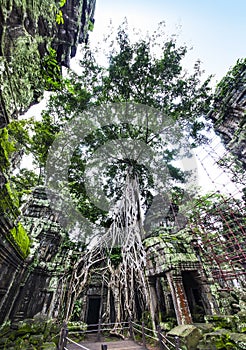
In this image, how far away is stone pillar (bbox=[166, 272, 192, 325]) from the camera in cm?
461

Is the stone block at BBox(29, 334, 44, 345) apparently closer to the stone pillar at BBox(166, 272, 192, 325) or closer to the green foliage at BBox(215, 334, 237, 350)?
the stone pillar at BBox(166, 272, 192, 325)

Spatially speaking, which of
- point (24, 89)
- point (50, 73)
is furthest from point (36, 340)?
point (50, 73)

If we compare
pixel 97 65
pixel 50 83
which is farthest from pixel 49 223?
pixel 97 65

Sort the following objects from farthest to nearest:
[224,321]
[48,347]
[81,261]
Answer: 1. [81,261]
2. [224,321]
3. [48,347]

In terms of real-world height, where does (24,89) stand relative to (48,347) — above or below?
above

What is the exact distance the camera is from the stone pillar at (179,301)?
15.1ft

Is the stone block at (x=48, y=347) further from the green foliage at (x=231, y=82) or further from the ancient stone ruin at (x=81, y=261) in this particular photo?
the green foliage at (x=231, y=82)

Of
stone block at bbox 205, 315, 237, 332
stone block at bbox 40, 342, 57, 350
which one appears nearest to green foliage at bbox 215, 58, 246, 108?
stone block at bbox 205, 315, 237, 332

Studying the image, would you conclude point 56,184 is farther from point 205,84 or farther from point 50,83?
point 205,84

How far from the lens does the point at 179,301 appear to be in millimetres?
4840

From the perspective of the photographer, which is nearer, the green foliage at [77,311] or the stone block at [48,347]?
the stone block at [48,347]

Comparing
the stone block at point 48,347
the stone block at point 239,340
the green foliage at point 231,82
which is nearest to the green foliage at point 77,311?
the stone block at point 48,347

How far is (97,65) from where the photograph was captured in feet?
30.6

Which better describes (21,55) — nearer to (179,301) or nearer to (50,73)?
(50,73)
